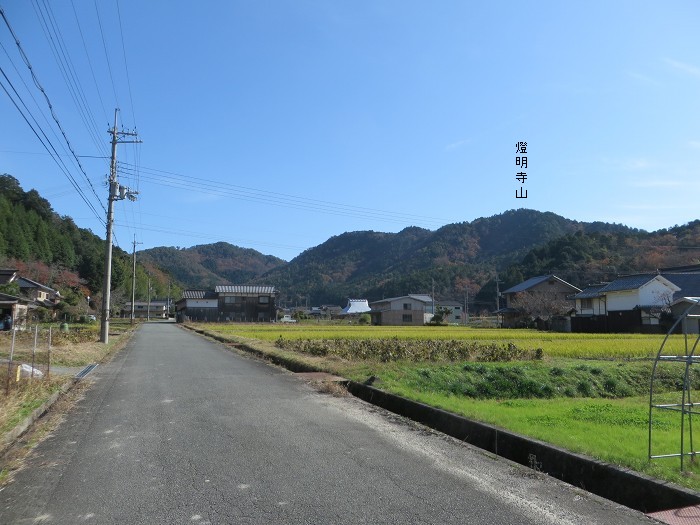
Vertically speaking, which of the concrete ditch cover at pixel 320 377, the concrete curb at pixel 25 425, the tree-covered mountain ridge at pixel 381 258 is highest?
the tree-covered mountain ridge at pixel 381 258

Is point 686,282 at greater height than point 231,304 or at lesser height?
greater

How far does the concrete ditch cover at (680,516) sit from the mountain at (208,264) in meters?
157

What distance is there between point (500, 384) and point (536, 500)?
362 inches

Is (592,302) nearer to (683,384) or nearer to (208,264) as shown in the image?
(683,384)

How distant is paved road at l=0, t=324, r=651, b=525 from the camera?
4.40 m

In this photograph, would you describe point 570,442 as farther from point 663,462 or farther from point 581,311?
point 581,311

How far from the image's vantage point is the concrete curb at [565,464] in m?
4.91

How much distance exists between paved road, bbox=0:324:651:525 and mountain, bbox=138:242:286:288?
15214 cm

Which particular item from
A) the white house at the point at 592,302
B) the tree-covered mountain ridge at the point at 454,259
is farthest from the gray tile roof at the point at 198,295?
the white house at the point at 592,302

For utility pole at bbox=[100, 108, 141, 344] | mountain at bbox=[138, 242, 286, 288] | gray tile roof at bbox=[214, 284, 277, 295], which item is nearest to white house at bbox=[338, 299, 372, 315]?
gray tile roof at bbox=[214, 284, 277, 295]

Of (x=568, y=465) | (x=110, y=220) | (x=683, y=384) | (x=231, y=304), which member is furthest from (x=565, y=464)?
(x=231, y=304)

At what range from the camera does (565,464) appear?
19.8 feet

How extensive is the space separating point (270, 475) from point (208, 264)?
18073cm

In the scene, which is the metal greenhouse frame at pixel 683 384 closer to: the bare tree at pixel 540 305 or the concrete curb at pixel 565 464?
the concrete curb at pixel 565 464
